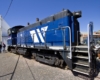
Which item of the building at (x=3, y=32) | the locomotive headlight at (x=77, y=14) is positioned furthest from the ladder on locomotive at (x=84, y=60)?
the building at (x=3, y=32)

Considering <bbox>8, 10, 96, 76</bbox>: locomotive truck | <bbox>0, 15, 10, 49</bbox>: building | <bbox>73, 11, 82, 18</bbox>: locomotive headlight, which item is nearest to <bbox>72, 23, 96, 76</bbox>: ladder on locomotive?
<bbox>8, 10, 96, 76</bbox>: locomotive truck

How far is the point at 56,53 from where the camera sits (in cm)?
585

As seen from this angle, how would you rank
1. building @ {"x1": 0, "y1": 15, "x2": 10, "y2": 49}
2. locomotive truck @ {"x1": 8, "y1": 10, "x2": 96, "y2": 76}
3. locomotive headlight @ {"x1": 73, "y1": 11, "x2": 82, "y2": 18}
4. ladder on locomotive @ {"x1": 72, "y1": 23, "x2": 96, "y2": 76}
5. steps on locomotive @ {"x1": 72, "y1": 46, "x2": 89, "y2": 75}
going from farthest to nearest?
1. building @ {"x1": 0, "y1": 15, "x2": 10, "y2": 49}
2. locomotive headlight @ {"x1": 73, "y1": 11, "x2": 82, "y2": 18}
3. locomotive truck @ {"x1": 8, "y1": 10, "x2": 96, "y2": 76}
4. steps on locomotive @ {"x1": 72, "y1": 46, "x2": 89, "y2": 75}
5. ladder on locomotive @ {"x1": 72, "y1": 23, "x2": 96, "y2": 76}

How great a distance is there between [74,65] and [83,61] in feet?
1.51

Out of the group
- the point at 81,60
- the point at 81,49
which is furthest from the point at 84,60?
the point at 81,49

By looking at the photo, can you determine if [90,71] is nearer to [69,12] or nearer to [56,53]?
[56,53]

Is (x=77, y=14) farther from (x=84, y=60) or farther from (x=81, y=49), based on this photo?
(x=84, y=60)

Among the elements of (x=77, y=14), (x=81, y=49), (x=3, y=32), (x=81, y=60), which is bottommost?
(x=81, y=60)

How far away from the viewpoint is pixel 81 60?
4.69 metres

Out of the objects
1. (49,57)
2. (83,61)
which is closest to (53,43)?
(49,57)

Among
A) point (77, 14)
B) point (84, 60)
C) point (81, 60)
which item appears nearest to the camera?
point (84, 60)

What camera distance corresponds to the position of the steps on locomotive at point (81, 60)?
4.41 metres

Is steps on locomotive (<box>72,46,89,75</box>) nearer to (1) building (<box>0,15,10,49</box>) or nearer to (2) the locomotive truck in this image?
(2) the locomotive truck

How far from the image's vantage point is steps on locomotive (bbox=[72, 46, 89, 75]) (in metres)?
4.41
